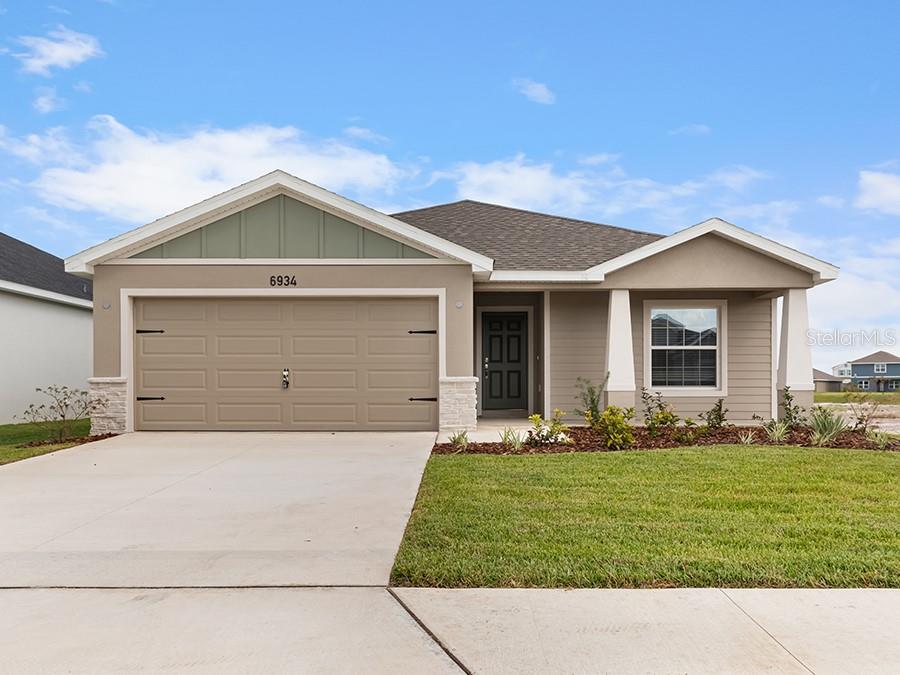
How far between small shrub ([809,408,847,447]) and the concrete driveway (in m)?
5.81

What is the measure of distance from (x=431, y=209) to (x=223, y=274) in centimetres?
727

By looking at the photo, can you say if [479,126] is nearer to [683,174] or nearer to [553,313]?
[683,174]

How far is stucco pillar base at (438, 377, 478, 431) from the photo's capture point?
36.8 feet

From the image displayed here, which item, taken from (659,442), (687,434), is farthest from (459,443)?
(687,434)

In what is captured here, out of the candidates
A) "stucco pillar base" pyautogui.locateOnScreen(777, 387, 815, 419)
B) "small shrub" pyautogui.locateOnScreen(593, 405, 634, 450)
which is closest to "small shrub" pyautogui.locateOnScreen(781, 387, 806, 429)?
"stucco pillar base" pyautogui.locateOnScreen(777, 387, 815, 419)

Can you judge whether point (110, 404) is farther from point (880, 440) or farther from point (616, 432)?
point (880, 440)

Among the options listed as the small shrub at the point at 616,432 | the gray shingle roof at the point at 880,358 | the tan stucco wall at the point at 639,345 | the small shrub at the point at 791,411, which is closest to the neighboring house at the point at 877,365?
the gray shingle roof at the point at 880,358

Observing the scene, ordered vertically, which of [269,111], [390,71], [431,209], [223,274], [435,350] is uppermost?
[390,71]

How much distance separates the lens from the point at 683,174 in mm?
16469

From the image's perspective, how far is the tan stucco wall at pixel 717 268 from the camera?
1205 cm

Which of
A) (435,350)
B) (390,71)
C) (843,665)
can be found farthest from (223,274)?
(843,665)

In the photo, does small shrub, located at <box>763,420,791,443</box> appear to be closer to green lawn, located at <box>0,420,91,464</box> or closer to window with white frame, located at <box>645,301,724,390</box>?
window with white frame, located at <box>645,301,724,390</box>

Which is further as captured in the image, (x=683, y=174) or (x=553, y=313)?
(x=683, y=174)

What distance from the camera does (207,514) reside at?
5.76 meters
